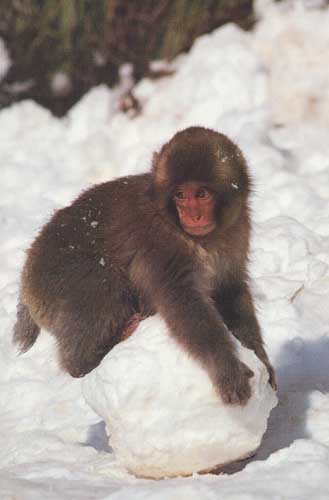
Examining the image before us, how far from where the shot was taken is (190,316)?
388cm

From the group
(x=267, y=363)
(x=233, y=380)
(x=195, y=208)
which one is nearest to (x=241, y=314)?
(x=267, y=363)

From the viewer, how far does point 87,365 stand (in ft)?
14.1

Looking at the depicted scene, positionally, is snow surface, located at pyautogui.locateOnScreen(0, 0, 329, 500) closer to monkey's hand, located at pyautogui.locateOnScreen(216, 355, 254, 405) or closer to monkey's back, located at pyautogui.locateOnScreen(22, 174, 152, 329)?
monkey's hand, located at pyautogui.locateOnScreen(216, 355, 254, 405)

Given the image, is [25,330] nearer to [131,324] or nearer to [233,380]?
[131,324]

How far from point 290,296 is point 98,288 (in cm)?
132

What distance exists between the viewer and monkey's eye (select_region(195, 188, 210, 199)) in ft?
12.9

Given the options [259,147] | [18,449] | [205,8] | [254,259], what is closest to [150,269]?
[18,449]

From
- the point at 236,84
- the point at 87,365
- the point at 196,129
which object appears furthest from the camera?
the point at 236,84

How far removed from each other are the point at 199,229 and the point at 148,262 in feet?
0.75

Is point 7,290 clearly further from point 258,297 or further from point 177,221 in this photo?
point 177,221

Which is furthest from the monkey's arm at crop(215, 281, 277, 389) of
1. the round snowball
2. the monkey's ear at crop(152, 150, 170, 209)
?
the round snowball

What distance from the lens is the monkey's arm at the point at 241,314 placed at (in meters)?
4.32

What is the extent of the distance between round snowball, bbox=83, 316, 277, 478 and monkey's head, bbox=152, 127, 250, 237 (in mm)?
533

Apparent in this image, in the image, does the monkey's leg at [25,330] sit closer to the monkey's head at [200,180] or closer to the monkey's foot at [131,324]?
the monkey's foot at [131,324]
